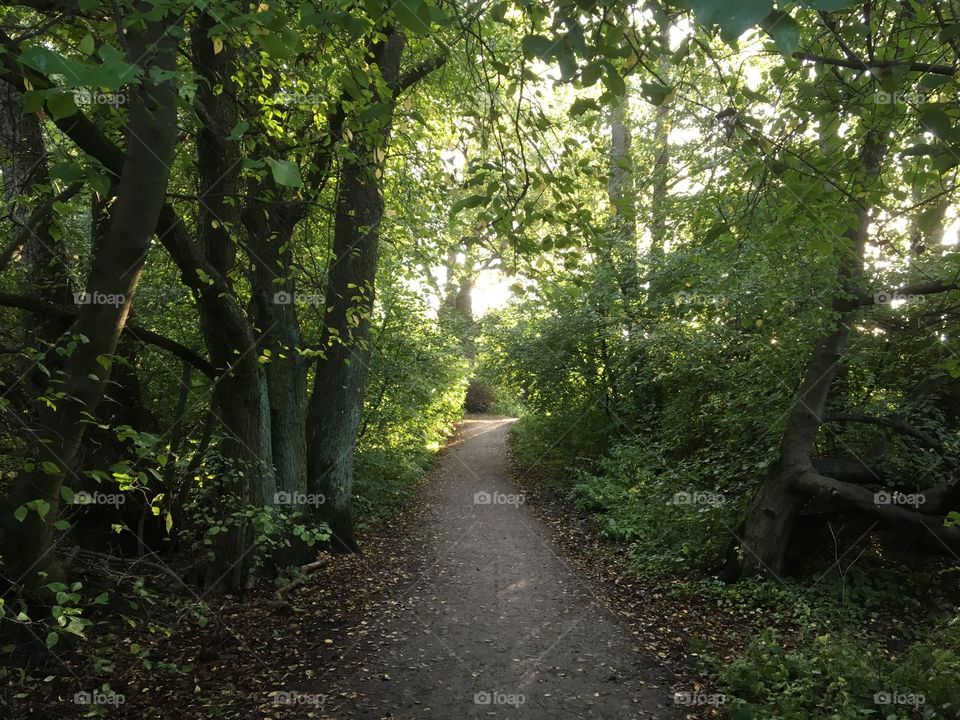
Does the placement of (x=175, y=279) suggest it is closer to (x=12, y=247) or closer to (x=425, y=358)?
(x=12, y=247)

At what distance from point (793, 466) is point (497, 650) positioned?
4.00 meters

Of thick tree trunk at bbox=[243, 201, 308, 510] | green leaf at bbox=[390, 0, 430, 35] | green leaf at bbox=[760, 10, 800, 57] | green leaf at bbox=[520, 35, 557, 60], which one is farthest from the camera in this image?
thick tree trunk at bbox=[243, 201, 308, 510]

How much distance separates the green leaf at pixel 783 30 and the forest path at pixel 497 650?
4.72 metres

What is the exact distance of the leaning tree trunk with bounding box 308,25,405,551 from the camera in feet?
24.6

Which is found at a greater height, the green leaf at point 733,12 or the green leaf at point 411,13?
the green leaf at point 411,13

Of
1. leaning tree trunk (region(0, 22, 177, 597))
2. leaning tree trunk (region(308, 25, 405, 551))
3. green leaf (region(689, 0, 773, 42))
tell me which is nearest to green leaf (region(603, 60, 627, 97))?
green leaf (region(689, 0, 773, 42))

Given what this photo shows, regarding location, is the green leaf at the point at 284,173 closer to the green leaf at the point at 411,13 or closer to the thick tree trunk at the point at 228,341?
the green leaf at the point at 411,13

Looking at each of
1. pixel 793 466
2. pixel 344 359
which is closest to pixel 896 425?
pixel 793 466

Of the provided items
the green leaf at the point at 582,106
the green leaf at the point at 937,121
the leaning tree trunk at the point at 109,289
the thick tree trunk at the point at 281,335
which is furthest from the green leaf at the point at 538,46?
the thick tree trunk at the point at 281,335

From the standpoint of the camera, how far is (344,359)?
26.5ft

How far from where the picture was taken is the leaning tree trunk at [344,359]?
24.6 ft

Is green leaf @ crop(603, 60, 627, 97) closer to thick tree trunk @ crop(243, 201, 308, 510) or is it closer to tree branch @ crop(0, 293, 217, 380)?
thick tree trunk @ crop(243, 201, 308, 510)

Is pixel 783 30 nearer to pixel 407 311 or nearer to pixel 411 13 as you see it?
pixel 411 13

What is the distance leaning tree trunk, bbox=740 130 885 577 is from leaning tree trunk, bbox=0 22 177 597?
6560mm
